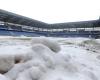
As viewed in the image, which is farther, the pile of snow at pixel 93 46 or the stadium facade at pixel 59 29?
the stadium facade at pixel 59 29

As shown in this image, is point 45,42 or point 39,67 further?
point 45,42

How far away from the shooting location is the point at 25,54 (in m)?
2.03

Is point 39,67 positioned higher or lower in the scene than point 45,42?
lower

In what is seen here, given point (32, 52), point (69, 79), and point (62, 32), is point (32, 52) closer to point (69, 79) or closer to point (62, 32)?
point (69, 79)

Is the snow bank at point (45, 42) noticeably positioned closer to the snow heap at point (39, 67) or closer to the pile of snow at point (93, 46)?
the snow heap at point (39, 67)

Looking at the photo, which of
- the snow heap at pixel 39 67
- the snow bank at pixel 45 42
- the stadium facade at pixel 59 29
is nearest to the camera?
the snow heap at pixel 39 67

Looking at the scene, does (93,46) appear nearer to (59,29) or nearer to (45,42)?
(45,42)

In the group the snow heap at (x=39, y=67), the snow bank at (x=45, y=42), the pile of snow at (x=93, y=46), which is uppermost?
the snow bank at (x=45, y=42)

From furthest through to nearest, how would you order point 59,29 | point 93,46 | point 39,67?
point 59,29, point 93,46, point 39,67

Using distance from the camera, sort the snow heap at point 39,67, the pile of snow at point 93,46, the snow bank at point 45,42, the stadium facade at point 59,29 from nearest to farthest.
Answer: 1. the snow heap at point 39,67
2. the snow bank at point 45,42
3. the pile of snow at point 93,46
4. the stadium facade at point 59,29

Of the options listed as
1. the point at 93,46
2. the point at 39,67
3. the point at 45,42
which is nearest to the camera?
the point at 39,67

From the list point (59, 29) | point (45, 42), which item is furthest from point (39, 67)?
point (59, 29)

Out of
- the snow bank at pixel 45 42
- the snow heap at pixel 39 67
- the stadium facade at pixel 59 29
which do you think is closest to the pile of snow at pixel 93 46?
the snow bank at pixel 45 42

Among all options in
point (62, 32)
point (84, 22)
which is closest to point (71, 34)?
point (62, 32)
